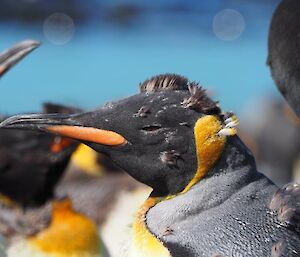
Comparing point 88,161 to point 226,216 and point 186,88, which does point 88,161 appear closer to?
point 186,88

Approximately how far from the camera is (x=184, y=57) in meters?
11.3

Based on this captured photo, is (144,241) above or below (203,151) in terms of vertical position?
below

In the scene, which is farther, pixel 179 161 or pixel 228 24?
pixel 228 24

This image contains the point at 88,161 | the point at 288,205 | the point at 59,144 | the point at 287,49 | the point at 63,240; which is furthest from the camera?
the point at 88,161

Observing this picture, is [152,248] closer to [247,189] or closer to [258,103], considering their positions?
[247,189]

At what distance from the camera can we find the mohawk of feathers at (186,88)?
1.92 metres

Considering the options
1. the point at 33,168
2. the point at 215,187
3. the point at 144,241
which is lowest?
the point at 33,168

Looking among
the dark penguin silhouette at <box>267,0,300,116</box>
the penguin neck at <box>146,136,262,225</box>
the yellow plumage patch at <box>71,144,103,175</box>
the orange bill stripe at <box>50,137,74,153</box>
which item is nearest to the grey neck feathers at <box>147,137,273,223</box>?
the penguin neck at <box>146,136,262,225</box>

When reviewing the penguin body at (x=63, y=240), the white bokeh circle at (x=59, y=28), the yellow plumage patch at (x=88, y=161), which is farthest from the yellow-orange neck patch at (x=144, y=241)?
the white bokeh circle at (x=59, y=28)

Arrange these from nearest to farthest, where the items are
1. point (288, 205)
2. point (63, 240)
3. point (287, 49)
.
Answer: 1. point (288, 205)
2. point (287, 49)
3. point (63, 240)

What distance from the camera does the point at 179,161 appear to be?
190 cm

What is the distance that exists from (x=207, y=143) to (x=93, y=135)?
0.23m

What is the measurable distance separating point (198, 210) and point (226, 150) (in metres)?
0.13

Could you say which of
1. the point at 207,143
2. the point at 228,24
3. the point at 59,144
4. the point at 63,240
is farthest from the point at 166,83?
the point at 228,24
